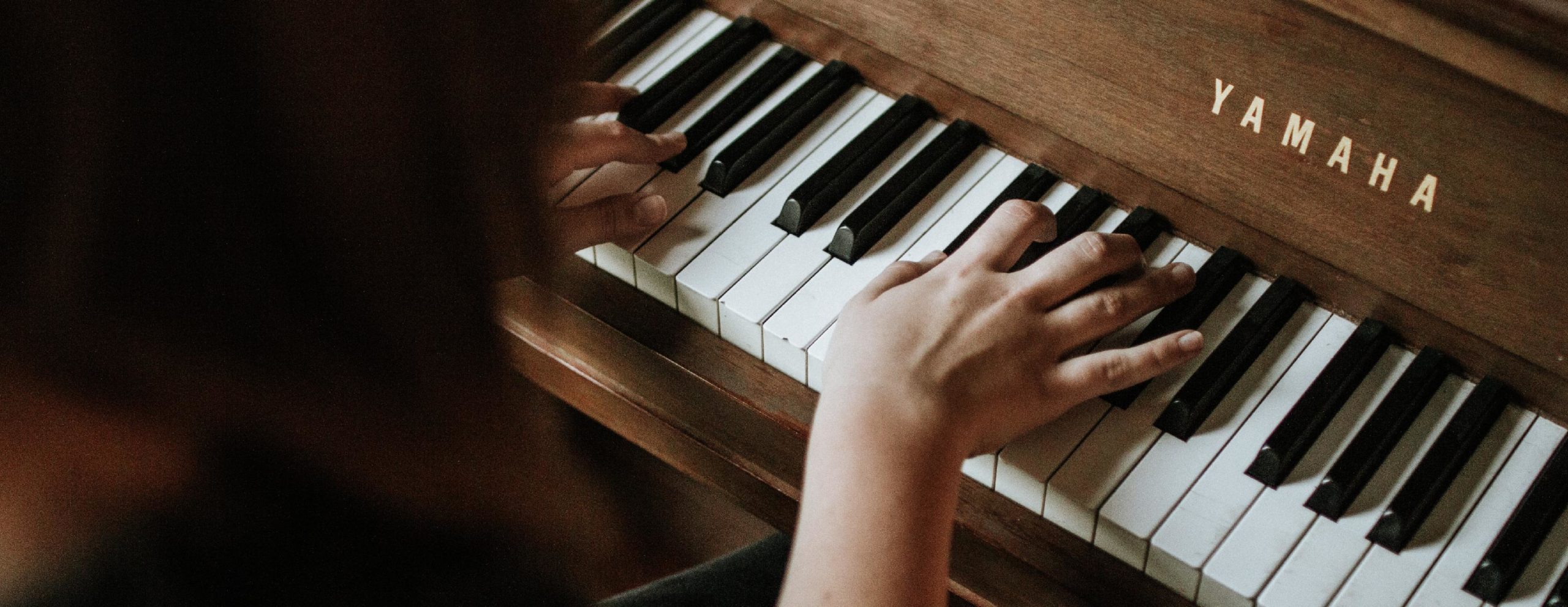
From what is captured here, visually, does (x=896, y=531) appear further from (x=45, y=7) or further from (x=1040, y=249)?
(x=45, y=7)

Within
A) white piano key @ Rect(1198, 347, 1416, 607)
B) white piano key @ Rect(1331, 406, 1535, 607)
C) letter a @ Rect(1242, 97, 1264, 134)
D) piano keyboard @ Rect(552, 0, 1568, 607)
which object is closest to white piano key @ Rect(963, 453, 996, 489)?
piano keyboard @ Rect(552, 0, 1568, 607)

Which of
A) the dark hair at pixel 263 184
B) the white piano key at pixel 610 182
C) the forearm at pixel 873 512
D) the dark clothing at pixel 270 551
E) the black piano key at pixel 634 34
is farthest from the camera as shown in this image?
the black piano key at pixel 634 34

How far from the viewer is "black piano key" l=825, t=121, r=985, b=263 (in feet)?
4.63

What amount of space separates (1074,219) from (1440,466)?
17.2 inches

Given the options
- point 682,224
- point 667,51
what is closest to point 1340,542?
point 682,224

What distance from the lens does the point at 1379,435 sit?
1.23 m

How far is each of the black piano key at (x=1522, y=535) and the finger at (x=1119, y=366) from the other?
0.30 meters

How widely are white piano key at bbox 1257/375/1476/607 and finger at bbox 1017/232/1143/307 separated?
0.97 ft

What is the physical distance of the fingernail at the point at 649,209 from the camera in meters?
1.42

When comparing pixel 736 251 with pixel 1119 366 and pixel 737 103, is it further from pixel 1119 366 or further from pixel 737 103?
pixel 1119 366

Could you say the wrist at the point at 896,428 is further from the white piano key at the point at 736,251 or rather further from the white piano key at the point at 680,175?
the white piano key at the point at 680,175

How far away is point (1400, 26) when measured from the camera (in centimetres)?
111

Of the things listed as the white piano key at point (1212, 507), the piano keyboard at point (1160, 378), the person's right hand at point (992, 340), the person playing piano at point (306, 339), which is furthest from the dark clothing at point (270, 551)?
the white piano key at point (1212, 507)

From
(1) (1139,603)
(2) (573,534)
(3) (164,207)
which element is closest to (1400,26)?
(1) (1139,603)
